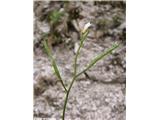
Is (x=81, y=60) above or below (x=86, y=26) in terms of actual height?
below

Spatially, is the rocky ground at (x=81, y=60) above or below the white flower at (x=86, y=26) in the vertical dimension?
below

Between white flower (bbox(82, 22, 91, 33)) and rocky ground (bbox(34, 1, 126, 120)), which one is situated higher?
white flower (bbox(82, 22, 91, 33))
